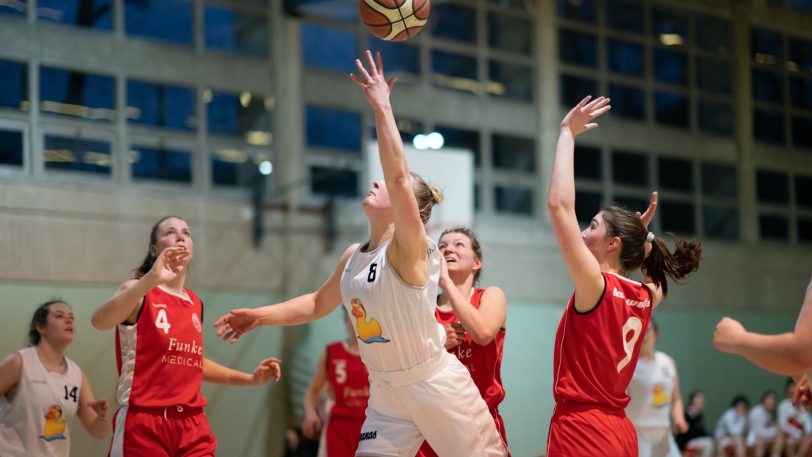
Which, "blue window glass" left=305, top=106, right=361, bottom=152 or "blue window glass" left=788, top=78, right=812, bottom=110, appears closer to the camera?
"blue window glass" left=305, top=106, right=361, bottom=152

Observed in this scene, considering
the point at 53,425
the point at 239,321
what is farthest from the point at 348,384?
the point at 239,321

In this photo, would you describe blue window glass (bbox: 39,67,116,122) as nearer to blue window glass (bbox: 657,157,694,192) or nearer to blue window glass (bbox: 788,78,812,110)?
blue window glass (bbox: 657,157,694,192)

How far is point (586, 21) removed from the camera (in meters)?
15.4

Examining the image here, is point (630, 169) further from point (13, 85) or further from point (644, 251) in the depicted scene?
point (644, 251)

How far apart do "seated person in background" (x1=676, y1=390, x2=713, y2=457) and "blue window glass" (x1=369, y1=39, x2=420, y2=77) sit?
5.98 m

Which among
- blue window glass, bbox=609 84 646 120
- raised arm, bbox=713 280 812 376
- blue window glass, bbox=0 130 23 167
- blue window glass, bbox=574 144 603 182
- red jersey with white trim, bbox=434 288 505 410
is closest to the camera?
raised arm, bbox=713 280 812 376

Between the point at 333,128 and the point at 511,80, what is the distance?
10.7 ft

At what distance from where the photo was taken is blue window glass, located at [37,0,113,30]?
33.1 feet

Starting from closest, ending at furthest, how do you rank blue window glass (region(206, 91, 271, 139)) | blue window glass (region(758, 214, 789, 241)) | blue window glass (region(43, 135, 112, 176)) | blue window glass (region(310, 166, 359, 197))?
blue window glass (region(43, 135, 112, 176)), blue window glass (region(206, 91, 271, 139)), blue window glass (region(310, 166, 359, 197)), blue window glass (region(758, 214, 789, 241))

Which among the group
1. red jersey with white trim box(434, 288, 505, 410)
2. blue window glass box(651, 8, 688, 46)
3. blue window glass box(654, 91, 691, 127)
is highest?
blue window glass box(651, 8, 688, 46)

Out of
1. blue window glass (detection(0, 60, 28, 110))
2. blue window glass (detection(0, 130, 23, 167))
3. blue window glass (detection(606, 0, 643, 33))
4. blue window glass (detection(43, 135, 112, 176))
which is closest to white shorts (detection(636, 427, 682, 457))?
blue window glass (detection(43, 135, 112, 176))

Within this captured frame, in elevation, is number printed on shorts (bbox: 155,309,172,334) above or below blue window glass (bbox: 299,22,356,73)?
below

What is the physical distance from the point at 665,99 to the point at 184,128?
8.22 m

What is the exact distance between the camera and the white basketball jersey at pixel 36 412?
19.4 feet
